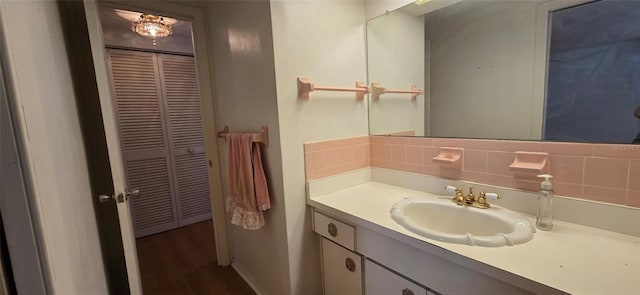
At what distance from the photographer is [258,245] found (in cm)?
175

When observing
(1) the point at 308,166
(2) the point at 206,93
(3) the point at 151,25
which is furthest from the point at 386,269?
(3) the point at 151,25

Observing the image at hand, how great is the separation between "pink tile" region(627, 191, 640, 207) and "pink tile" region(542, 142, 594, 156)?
0.54 ft

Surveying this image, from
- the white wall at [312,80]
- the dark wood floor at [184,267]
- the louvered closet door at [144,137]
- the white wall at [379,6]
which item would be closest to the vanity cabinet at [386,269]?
the white wall at [312,80]

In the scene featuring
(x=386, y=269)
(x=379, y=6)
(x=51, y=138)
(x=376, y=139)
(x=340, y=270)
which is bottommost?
(x=340, y=270)

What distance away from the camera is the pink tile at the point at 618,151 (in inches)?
35.8

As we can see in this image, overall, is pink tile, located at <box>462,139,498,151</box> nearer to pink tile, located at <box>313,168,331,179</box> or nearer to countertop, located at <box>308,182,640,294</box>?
countertop, located at <box>308,182,640,294</box>

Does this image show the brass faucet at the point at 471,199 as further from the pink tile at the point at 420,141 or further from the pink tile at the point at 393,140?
the pink tile at the point at 393,140

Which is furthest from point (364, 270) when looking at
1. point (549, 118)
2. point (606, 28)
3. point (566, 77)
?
point (606, 28)

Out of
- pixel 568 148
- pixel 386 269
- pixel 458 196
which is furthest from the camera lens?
pixel 458 196

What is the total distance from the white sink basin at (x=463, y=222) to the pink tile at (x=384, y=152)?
1.29 feet

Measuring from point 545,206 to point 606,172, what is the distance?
23 centimetres

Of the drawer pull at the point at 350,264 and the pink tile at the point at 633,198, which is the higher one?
the pink tile at the point at 633,198

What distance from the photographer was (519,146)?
115 cm

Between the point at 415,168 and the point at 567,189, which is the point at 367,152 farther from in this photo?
the point at 567,189
